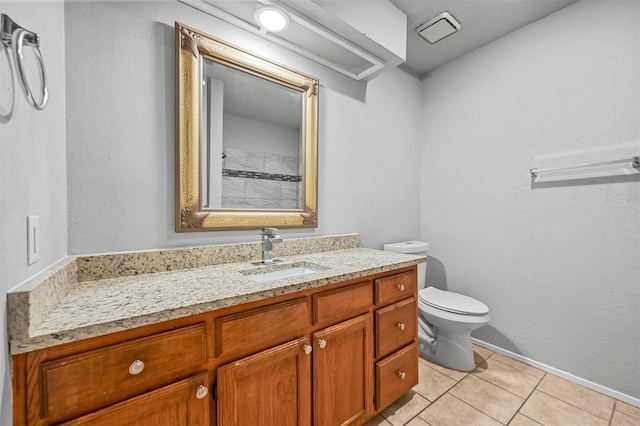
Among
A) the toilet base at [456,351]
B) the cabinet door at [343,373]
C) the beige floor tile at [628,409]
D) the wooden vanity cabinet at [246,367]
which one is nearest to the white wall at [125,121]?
the wooden vanity cabinet at [246,367]

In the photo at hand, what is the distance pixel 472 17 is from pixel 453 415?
254cm

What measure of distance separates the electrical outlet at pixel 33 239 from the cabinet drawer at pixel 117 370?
298 millimetres

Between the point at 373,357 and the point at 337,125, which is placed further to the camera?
the point at 337,125

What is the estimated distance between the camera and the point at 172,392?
74 cm

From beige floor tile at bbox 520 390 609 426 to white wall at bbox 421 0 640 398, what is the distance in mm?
342

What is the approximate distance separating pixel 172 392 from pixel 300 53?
180 centimetres

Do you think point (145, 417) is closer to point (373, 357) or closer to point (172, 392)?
point (172, 392)

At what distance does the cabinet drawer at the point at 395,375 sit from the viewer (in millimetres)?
1312

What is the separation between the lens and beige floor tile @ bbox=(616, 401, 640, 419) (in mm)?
1401


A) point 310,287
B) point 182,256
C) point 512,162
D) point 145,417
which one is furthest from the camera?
point 512,162

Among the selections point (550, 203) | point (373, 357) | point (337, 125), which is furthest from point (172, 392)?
point (550, 203)

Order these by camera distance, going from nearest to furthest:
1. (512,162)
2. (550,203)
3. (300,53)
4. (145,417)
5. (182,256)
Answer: (145,417) → (182,256) → (300,53) → (550,203) → (512,162)

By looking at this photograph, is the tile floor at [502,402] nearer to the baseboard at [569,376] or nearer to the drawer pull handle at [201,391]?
the baseboard at [569,376]

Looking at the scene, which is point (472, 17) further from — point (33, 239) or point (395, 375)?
point (33, 239)
